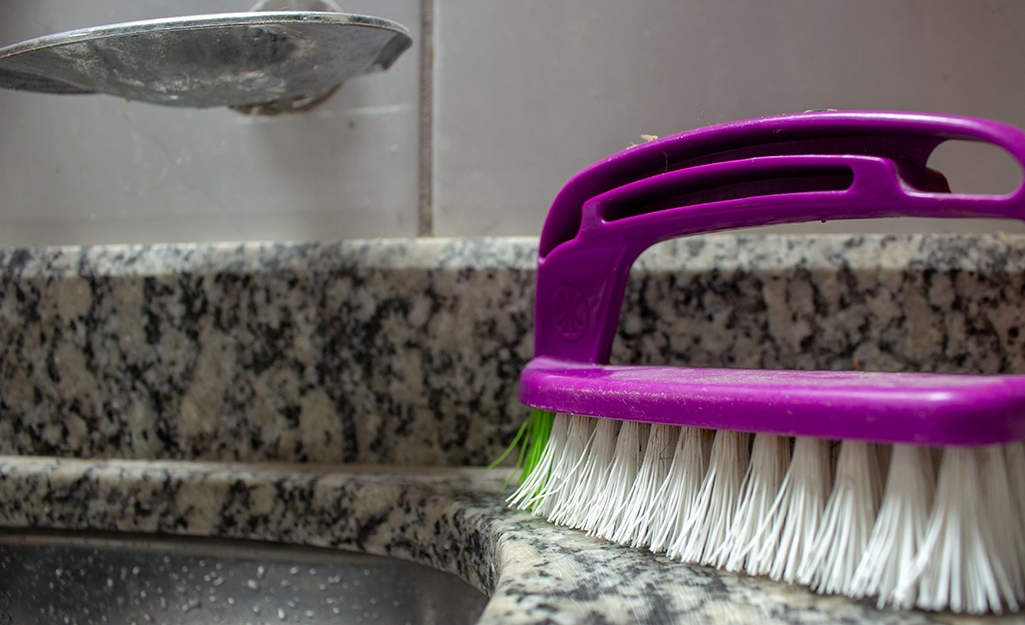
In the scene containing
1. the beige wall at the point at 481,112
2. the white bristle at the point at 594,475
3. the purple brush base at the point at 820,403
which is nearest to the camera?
the purple brush base at the point at 820,403

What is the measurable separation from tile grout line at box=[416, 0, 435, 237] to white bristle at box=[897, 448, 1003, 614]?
1.15 ft

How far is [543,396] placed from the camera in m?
0.33

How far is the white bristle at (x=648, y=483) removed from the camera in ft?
0.96

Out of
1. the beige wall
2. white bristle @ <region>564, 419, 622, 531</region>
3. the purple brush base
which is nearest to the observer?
the purple brush base

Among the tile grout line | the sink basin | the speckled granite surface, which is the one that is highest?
the tile grout line

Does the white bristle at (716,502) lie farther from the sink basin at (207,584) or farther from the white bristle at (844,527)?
the sink basin at (207,584)

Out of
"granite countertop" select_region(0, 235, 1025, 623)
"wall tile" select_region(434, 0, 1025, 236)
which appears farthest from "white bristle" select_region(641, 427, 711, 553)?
"wall tile" select_region(434, 0, 1025, 236)

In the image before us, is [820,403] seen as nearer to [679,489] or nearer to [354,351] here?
[679,489]

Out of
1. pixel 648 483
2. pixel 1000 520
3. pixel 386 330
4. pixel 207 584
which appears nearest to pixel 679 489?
pixel 648 483

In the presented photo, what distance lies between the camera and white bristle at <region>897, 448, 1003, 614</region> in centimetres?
21

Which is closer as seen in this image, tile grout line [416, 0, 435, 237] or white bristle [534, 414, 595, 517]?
white bristle [534, 414, 595, 517]

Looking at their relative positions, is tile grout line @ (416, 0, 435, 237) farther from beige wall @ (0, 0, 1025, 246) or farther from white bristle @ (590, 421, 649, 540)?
white bristle @ (590, 421, 649, 540)

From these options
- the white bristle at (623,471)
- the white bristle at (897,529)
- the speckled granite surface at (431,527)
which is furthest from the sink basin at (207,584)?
the white bristle at (897,529)

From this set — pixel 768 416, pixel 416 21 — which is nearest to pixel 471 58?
pixel 416 21
